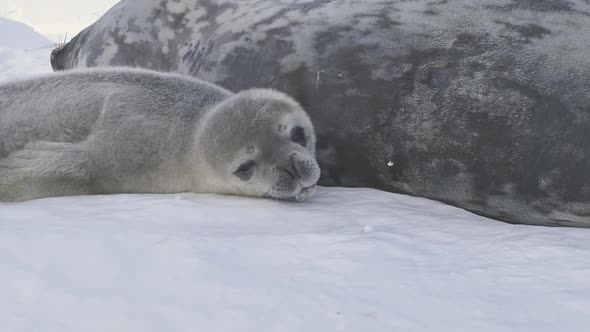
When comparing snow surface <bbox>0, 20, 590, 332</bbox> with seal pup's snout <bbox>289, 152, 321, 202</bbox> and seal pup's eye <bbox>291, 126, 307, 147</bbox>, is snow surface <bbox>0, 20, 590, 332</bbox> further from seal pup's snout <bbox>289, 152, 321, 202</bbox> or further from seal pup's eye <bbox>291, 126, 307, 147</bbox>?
seal pup's eye <bbox>291, 126, 307, 147</bbox>

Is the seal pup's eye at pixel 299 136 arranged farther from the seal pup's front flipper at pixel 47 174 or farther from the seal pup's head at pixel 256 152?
the seal pup's front flipper at pixel 47 174

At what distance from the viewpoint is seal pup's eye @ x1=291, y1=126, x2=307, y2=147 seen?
2.63 metres

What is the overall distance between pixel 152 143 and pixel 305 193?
1.88 feet

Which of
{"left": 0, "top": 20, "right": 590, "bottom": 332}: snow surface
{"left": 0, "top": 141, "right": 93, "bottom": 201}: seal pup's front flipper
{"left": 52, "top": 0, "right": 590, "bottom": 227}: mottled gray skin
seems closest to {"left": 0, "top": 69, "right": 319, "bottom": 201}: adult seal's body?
{"left": 0, "top": 141, "right": 93, "bottom": 201}: seal pup's front flipper

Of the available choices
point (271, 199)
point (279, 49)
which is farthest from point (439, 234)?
point (279, 49)

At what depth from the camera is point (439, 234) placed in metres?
2.00

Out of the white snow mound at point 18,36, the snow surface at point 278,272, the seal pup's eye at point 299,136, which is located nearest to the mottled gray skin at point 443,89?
the seal pup's eye at point 299,136

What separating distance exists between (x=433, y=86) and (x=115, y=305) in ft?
5.22

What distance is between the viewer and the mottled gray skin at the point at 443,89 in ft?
7.81

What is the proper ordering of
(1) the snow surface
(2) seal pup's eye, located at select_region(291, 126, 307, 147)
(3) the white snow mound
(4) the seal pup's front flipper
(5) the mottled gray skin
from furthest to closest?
1. (3) the white snow mound
2. (2) seal pup's eye, located at select_region(291, 126, 307, 147)
3. (4) the seal pup's front flipper
4. (5) the mottled gray skin
5. (1) the snow surface

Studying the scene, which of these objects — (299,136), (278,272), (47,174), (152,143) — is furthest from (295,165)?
(278,272)

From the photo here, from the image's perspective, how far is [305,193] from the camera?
2533 millimetres

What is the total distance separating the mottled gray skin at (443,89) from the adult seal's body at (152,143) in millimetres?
217

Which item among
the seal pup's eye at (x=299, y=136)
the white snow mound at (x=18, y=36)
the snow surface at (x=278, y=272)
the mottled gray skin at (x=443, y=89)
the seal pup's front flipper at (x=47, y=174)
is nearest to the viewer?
the snow surface at (x=278, y=272)
